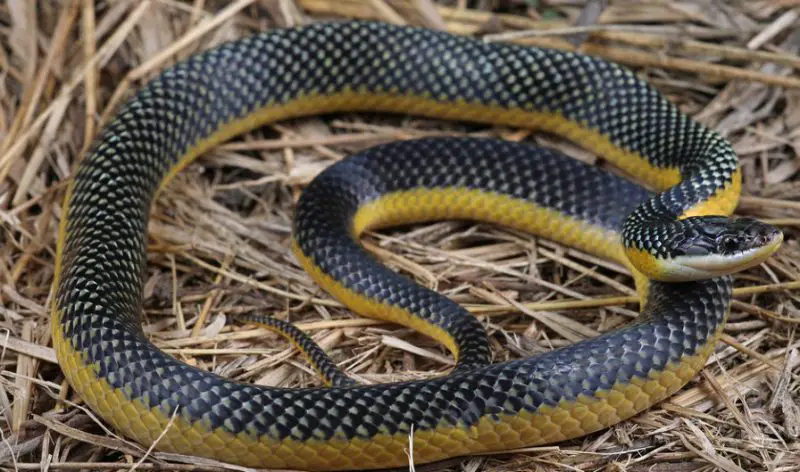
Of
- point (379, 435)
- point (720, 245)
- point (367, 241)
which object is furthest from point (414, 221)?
point (720, 245)

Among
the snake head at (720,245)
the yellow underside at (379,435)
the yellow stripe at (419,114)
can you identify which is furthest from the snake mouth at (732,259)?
the yellow stripe at (419,114)

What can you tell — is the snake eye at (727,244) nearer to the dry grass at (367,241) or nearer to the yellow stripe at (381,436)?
the yellow stripe at (381,436)

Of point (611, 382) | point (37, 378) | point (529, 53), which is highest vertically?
point (529, 53)

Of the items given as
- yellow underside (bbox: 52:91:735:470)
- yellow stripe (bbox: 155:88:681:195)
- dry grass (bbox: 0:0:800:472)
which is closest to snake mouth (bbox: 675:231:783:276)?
yellow underside (bbox: 52:91:735:470)

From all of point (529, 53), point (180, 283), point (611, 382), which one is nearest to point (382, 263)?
point (180, 283)

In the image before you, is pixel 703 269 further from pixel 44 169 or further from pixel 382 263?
pixel 44 169

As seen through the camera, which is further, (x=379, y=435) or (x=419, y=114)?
(x=419, y=114)

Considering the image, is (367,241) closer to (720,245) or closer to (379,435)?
(379,435)
